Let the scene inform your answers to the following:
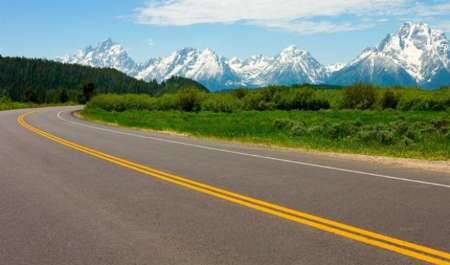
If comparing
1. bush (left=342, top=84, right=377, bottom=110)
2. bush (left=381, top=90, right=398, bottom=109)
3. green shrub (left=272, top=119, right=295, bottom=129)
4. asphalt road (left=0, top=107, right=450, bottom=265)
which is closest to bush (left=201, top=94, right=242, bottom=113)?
bush (left=342, top=84, right=377, bottom=110)

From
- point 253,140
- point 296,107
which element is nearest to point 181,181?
point 253,140

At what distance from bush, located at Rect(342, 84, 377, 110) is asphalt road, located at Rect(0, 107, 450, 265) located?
66630 mm

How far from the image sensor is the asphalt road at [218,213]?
5910mm

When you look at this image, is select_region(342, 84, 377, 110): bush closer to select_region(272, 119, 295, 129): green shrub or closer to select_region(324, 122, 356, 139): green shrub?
select_region(272, 119, 295, 129): green shrub

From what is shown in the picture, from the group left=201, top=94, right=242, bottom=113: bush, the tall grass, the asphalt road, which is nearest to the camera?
the asphalt road

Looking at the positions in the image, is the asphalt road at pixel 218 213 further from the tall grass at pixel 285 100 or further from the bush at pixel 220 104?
the bush at pixel 220 104

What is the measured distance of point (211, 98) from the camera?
278 ft

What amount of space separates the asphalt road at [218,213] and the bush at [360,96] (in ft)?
219

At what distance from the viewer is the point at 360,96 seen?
261 feet

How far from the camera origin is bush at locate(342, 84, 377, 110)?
7869 centimetres

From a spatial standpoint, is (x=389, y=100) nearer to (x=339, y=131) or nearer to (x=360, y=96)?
(x=360, y=96)

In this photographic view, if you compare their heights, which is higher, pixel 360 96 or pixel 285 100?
pixel 360 96

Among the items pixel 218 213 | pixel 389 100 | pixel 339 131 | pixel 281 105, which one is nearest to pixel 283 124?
pixel 339 131

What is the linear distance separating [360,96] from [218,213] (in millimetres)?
74339
